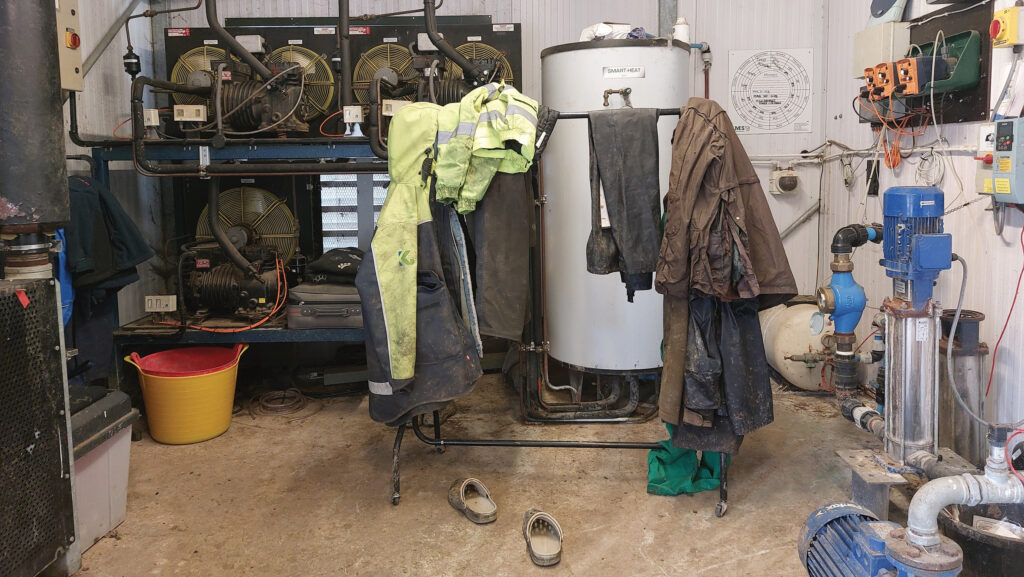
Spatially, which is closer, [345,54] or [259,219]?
[345,54]

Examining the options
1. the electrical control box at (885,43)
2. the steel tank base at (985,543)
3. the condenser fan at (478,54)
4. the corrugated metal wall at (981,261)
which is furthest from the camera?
the condenser fan at (478,54)

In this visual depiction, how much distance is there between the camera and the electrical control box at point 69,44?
314cm

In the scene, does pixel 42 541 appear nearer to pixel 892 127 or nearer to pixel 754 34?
pixel 892 127

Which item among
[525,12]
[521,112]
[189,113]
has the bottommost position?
[521,112]

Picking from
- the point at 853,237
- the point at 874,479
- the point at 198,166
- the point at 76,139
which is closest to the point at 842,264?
the point at 853,237

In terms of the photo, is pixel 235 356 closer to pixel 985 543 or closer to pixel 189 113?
pixel 189 113

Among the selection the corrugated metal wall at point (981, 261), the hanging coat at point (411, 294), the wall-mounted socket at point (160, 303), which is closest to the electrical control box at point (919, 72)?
the corrugated metal wall at point (981, 261)

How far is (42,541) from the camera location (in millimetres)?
→ 2160

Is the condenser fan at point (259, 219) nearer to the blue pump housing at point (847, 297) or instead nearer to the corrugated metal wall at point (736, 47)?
the corrugated metal wall at point (736, 47)

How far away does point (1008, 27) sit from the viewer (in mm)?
2627

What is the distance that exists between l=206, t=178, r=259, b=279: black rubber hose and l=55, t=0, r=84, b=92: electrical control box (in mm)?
891

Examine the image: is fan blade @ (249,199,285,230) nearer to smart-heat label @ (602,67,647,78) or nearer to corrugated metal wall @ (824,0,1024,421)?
smart-heat label @ (602,67,647,78)

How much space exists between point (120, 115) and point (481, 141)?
2728mm

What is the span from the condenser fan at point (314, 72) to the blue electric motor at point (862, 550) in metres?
3.48
